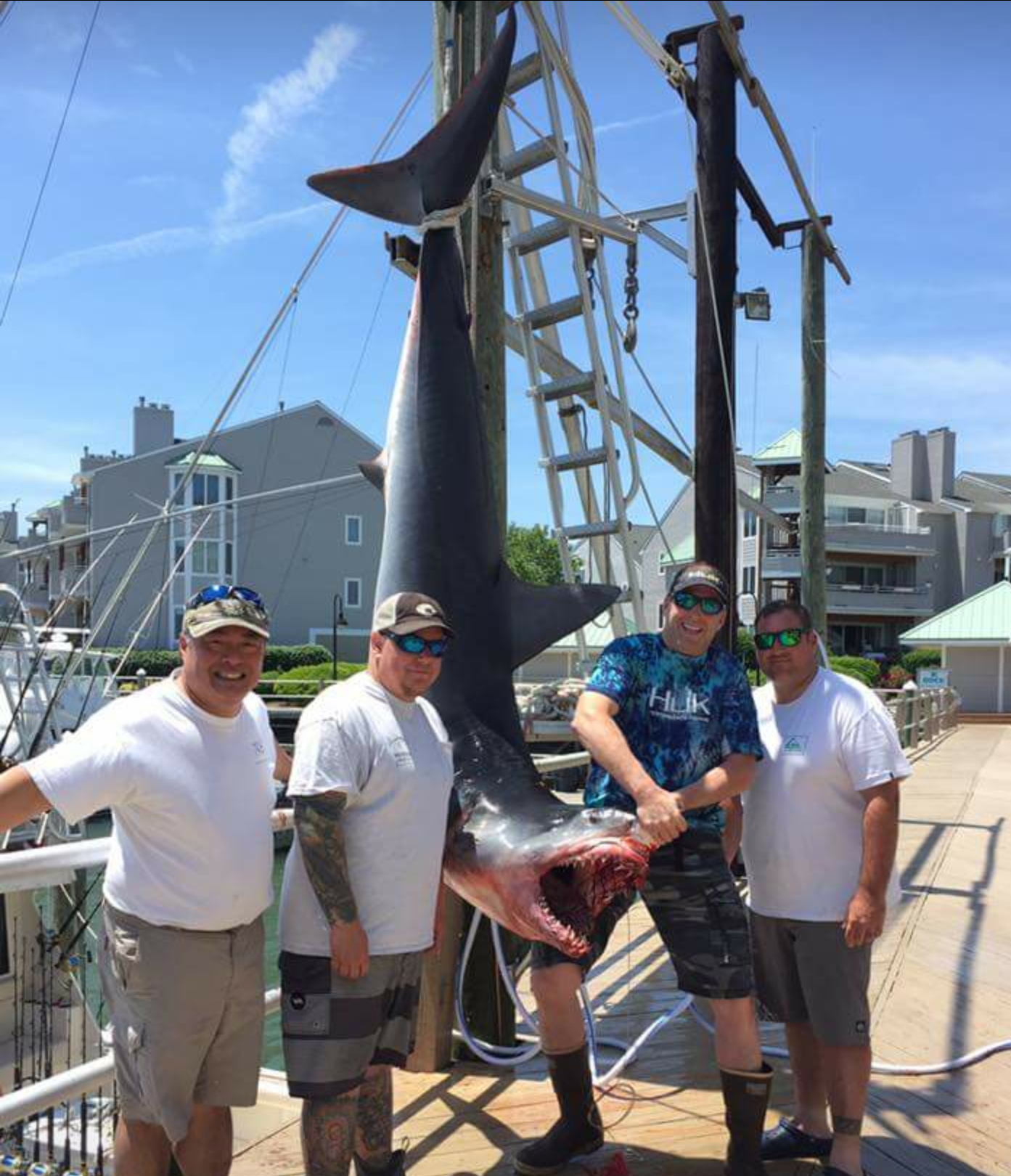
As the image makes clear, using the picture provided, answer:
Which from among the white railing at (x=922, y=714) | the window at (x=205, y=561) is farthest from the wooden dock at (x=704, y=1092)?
the window at (x=205, y=561)

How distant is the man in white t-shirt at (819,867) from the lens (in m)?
2.48

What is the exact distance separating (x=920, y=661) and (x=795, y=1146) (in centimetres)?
3057

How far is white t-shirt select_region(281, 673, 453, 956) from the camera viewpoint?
2.05m

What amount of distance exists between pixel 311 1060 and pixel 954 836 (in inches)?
282

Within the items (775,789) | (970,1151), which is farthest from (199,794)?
(970,1151)

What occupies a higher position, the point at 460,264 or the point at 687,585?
the point at 460,264

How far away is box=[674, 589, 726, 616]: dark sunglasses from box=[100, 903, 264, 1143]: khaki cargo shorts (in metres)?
1.29

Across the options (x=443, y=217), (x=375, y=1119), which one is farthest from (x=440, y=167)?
(x=375, y=1119)

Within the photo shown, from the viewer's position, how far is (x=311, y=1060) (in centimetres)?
205

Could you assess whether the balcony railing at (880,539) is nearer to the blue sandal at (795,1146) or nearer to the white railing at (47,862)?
the blue sandal at (795,1146)

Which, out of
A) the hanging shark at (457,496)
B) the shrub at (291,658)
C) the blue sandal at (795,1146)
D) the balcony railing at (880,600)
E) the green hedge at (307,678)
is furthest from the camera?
the balcony railing at (880,600)

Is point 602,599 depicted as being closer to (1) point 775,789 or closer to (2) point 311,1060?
(1) point 775,789

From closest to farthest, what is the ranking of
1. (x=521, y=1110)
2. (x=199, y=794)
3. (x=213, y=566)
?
(x=199, y=794), (x=521, y=1110), (x=213, y=566)

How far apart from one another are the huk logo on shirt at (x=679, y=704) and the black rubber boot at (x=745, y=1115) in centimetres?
85
